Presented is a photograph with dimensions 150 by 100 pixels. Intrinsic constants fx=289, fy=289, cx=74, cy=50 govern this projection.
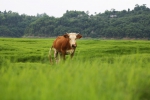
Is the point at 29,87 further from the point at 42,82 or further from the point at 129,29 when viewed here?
the point at 129,29

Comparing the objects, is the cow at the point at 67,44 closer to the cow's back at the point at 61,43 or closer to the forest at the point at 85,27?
the cow's back at the point at 61,43

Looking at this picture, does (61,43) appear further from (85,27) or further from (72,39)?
(85,27)

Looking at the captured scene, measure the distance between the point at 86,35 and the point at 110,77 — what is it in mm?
96224

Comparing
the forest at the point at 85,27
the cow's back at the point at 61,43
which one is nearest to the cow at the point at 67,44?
the cow's back at the point at 61,43

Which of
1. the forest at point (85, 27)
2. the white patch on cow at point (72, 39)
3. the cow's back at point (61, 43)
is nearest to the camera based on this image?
the white patch on cow at point (72, 39)

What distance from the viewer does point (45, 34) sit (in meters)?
108

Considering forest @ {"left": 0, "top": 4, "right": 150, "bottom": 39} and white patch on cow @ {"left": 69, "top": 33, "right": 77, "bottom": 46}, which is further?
forest @ {"left": 0, "top": 4, "right": 150, "bottom": 39}

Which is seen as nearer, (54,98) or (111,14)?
(54,98)

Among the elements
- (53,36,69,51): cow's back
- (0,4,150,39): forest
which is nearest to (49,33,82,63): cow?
(53,36,69,51): cow's back

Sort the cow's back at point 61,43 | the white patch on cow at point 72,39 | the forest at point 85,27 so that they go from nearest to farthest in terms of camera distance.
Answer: the white patch on cow at point 72,39 → the cow's back at point 61,43 → the forest at point 85,27

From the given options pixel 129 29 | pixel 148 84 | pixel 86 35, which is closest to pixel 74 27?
pixel 86 35

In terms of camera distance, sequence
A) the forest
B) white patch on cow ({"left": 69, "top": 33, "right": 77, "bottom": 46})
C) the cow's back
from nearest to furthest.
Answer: white patch on cow ({"left": 69, "top": 33, "right": 77, "bottom": 46})
the cow's back
the forest

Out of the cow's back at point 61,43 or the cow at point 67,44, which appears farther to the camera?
the cow's back at point 61,43

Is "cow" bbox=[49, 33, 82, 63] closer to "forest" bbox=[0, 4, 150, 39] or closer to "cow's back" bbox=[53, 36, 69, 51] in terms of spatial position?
"cow's back" bbox=[53, 36, 69, 51]
